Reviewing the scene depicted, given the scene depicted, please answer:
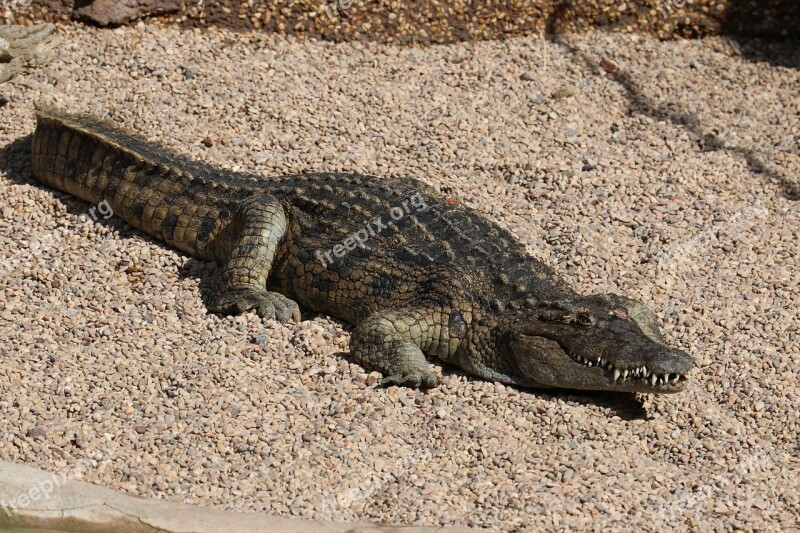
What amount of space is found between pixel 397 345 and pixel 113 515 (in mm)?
1916

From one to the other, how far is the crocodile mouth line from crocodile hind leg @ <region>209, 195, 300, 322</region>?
6.22ft

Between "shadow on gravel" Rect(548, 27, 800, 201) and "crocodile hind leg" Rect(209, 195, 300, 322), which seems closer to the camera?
"crocodile hind leg" Rect(209, 195, 300, 322)

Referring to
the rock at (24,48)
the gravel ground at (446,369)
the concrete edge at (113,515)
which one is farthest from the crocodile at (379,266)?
the concrete edge at (113,515)

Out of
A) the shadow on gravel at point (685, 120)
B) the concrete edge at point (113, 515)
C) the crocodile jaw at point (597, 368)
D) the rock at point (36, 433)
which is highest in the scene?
the shadow on gravel at point (685, 120)

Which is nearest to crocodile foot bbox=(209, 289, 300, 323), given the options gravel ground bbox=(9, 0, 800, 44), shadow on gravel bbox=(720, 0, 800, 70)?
gravel ground bbox=(9, 0, 800, 44)

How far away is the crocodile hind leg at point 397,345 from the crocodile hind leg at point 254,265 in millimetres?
632

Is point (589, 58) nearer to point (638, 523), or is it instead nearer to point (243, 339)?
point (243, 339)

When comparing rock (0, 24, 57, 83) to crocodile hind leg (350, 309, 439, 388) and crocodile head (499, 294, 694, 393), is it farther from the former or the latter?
crocodile head (499, 294, 694, 393)

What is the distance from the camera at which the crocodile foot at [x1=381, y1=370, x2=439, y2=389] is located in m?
5.60

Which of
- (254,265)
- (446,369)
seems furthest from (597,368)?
(254,265)

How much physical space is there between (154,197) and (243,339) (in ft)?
4.61

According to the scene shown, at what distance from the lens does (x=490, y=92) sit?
8.50 meters

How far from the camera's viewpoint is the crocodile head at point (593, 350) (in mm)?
5227

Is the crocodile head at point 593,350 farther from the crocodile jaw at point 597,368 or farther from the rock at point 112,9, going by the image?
the rock at point 112,9
